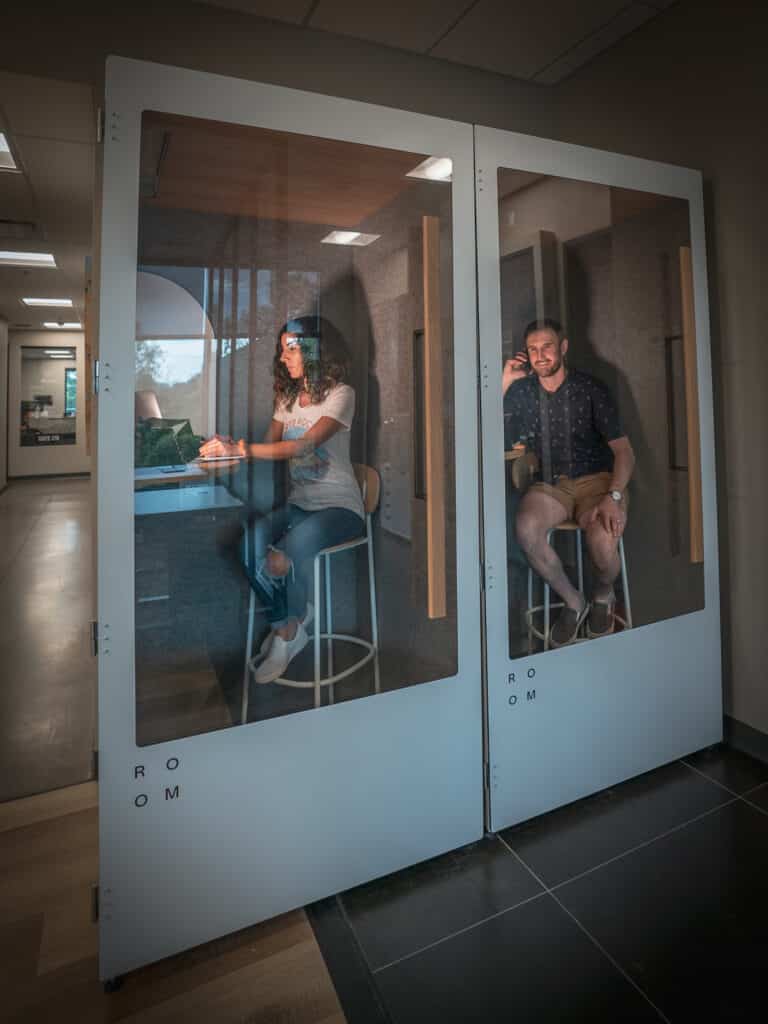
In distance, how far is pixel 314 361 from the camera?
171 centimetres

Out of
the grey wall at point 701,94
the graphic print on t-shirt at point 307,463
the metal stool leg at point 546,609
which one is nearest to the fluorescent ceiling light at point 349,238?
the graphic print on t-shirt at point 307,463

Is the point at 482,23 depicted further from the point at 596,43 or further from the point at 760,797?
the point at 760,797

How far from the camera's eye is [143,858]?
1476 millimetres

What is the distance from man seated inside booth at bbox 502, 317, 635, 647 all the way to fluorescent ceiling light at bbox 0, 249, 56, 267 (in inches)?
241

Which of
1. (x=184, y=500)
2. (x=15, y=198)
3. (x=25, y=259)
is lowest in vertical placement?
(x=184, y=500)

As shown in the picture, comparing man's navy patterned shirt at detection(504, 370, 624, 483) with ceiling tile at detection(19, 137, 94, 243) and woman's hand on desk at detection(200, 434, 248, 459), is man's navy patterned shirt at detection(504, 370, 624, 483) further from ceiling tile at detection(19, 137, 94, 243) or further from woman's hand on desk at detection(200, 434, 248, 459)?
ceiling tile at detection(19, 137, 94, 243)

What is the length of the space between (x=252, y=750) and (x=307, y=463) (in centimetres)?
80

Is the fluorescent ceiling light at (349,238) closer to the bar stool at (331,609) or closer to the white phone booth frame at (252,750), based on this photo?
the white phone booth frame at (252,750)

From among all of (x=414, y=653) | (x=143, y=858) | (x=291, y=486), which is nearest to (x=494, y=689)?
(x=414, y=653)

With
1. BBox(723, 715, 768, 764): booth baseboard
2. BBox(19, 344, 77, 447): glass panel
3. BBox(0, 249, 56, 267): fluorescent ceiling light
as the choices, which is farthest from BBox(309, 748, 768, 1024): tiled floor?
BBox(19, 344, 77, 447): glass panel

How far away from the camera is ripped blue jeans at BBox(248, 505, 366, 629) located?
1.69 metres

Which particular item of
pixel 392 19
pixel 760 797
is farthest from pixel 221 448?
pixel 760 797

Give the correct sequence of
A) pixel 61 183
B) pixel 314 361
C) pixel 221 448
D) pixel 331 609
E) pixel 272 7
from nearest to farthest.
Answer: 1. pixel 221 448
2. pixel 314 361
3. pixel 331 609
4. pixel 272 7
5. pixel 61 183

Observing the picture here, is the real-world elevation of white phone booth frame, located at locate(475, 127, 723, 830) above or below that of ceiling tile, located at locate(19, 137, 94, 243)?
below
